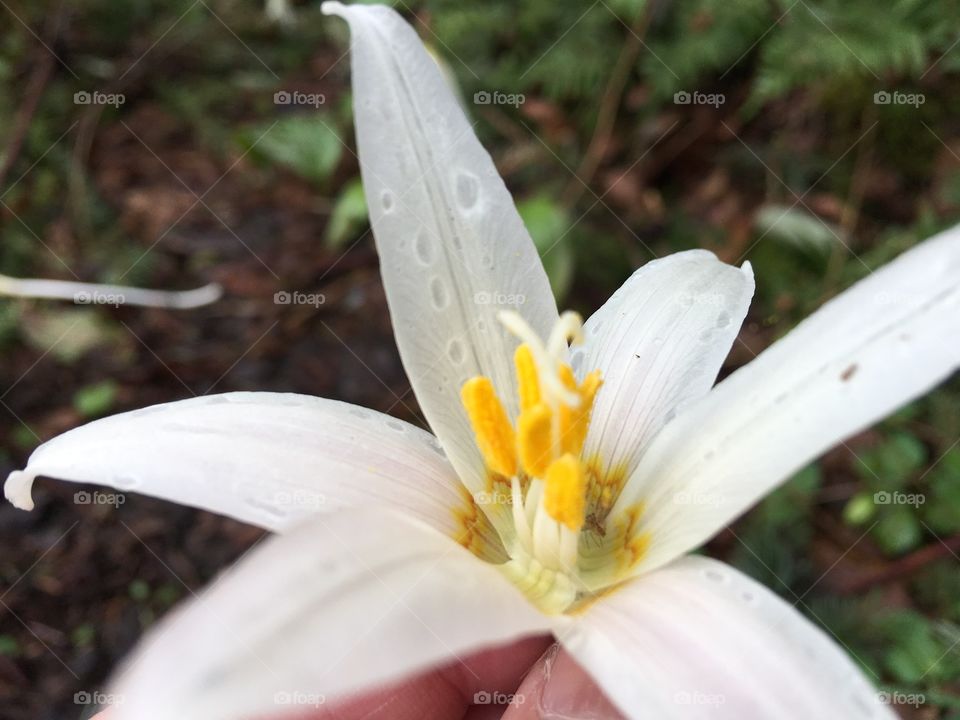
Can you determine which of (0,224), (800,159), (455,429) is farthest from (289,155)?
(455,429)

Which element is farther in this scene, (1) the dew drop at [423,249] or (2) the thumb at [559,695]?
(1) the dew drop at [423,249]

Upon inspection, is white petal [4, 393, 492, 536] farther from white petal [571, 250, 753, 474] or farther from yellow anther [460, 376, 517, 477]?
white petal [571, 250, 753, 474]

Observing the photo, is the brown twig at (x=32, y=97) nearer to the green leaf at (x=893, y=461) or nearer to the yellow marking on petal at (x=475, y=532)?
the yellow marking on petal at (x=475, y=532)

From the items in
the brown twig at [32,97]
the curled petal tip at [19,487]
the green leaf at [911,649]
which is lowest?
the brown twig at [32,97]

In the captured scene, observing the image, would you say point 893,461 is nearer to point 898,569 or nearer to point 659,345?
point 898,569

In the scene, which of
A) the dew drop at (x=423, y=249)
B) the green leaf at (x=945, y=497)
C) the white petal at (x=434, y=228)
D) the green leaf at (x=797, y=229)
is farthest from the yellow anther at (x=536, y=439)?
the green leaf at (x=797, y=229)

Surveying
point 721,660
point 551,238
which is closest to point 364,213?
point 551,238

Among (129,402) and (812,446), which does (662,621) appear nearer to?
(812,446)
